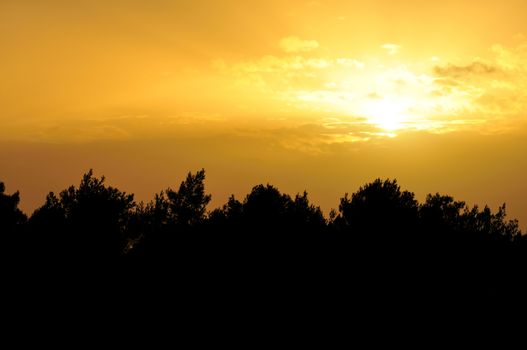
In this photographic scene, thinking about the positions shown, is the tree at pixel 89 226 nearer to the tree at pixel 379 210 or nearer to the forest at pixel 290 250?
the forest at pixel 290 250

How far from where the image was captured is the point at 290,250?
45.4 m

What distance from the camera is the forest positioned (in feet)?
137

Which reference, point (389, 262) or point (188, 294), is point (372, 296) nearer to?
point (389, 262)

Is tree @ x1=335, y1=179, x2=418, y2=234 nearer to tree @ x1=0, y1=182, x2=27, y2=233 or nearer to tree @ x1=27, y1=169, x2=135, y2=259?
tree @ x1=27, y1=169, x2=135, y2=259

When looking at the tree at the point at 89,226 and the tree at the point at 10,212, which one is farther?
the tree at the point at 10,212

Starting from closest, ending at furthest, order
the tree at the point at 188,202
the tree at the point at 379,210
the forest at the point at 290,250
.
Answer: the forest at the point at 290,250 → the tree at the point at 379,210 → the tree at the point at 188,202

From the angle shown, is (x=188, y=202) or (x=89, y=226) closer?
(x=89, y=226)

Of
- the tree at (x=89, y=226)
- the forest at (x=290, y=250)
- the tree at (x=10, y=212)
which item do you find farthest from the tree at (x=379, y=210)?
the tree at (x=10, y=212)

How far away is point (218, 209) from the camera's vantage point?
2557 inches

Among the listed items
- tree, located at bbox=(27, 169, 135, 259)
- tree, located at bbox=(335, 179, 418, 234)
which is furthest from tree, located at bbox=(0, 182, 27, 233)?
tree, located at bbox=(335, 179, 418, 234)

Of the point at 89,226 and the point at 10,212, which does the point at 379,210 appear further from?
the point at 10,212

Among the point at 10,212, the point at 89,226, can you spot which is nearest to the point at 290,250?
the point at 89,226

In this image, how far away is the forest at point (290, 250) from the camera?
41.8 meters

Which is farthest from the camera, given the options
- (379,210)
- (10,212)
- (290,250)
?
(10,212)
